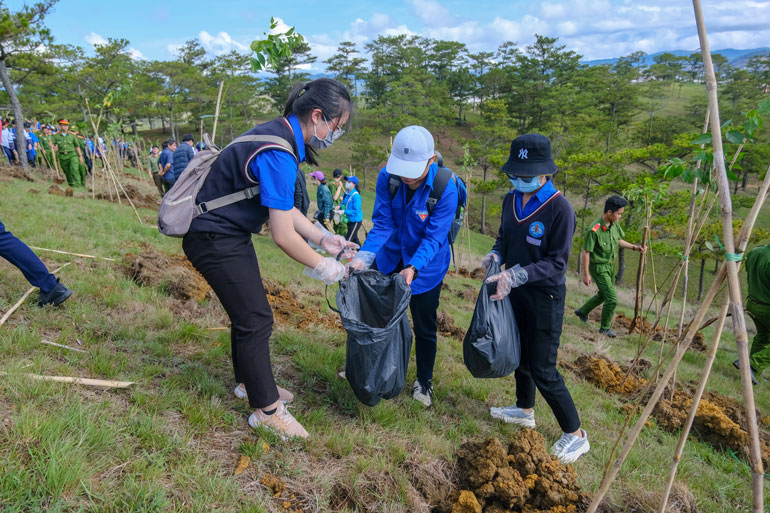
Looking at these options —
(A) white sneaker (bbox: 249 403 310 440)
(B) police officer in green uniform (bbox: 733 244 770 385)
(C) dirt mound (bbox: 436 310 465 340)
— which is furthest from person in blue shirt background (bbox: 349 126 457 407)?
(B) police officer in green uniform (bbox: 733 244 770 385)

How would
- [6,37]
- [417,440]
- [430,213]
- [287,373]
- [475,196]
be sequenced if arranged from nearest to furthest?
[417,440] < [430,213] < [287,373] < [6,37] < [475,196]

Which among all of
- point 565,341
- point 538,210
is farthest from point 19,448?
point 565,341

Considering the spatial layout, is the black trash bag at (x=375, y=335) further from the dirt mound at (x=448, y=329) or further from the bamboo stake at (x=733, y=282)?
the dirt mound at (x=448, y=329)

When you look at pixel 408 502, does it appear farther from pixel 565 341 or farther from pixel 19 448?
pixel 565 341

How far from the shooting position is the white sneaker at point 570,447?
2697 mm

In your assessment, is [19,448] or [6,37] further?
[6,37]

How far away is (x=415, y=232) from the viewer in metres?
2.93

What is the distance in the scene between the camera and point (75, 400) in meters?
2.17

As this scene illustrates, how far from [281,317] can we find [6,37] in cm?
1346

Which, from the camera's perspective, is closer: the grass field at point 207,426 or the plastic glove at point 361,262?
the grass field at point 207,426

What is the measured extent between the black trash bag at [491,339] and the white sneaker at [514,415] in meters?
0.57

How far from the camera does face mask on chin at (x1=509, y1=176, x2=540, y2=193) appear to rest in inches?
104

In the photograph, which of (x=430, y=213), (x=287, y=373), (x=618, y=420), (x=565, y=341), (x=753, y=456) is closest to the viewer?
(x=753, y=456)

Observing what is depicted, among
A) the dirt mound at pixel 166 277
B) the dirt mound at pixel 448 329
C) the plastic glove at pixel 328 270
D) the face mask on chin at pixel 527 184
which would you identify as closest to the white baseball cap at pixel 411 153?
the face mask on chin at pixel 527 184
